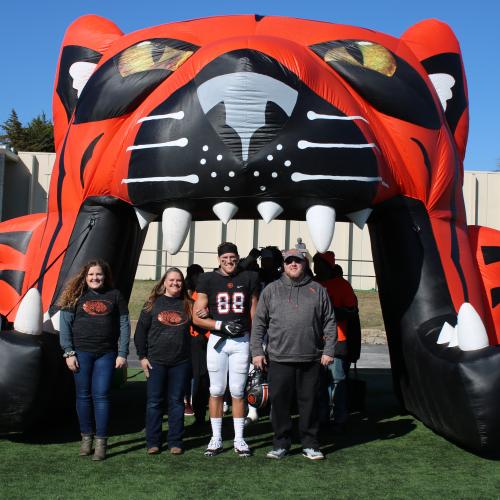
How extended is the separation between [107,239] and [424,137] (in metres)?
2.18

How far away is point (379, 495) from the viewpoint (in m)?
3.76

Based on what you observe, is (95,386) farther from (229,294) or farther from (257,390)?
(257,390)

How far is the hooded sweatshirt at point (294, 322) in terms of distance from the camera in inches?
174

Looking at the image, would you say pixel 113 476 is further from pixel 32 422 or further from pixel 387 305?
pixel 387 305

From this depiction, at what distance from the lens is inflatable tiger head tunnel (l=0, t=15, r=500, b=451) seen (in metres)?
4.31

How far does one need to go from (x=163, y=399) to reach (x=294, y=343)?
85cm

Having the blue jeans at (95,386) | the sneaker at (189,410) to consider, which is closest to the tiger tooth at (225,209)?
the blue jeans at (95,386)

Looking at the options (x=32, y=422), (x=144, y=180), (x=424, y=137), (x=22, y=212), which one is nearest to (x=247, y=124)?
(x=144, y=180)

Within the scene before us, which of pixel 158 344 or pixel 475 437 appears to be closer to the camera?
pixel 475 437

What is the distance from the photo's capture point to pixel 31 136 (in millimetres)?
32250

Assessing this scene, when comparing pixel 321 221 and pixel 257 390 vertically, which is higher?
pixel 321 221

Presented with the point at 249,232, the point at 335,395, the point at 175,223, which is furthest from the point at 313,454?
the point at 249,232

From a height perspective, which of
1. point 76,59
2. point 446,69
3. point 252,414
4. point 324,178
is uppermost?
point 76,59

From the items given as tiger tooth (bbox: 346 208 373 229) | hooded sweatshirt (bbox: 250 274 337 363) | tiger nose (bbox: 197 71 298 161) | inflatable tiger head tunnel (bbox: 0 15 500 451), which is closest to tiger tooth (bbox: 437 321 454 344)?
inflatable tiger head tunnel (bbox: 0 15 500 451)
